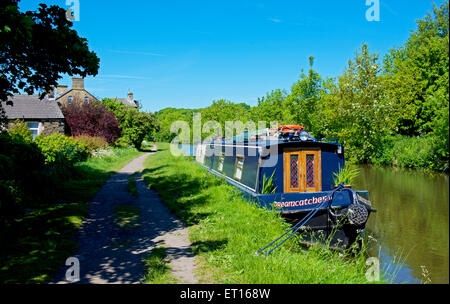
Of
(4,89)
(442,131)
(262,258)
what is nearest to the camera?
(442,131)

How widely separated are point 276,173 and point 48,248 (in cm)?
578

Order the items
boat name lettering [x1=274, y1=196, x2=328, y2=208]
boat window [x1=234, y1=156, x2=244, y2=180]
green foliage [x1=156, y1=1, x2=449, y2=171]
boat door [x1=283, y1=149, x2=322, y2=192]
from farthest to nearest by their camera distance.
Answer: boat window [x1=234, y1=156, x2=244, y2=180] → boat door [x1=283, y1=149, x2=322, y2=192] → boat name lettering [x1=274, y1=196, x2=328, y2=208] → green foliage [x1=156, y1=1, x2=449, y2=171]

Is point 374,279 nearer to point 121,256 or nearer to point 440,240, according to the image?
point 440,240

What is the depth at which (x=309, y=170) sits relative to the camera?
8.75 meters

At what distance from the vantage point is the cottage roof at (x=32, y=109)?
81.7ft

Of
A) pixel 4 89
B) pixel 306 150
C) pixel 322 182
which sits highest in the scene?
pixel 4 89

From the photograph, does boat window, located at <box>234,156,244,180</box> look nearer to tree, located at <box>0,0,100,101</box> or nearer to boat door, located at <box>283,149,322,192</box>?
boat door, located at <box>283,149,322,192</box>

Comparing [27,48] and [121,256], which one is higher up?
[27,48]

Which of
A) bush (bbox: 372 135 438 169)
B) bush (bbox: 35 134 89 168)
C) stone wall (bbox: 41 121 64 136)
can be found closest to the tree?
bush (bbox: 35 134 89 168)

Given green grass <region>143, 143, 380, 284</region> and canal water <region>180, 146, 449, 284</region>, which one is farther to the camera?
green grass <region>143, 143, 380, 284</region>

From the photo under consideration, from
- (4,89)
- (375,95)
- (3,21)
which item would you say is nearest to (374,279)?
(3,21)

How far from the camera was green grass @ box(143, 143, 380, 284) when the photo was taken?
13.8 feet

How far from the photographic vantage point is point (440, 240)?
7.17 ft

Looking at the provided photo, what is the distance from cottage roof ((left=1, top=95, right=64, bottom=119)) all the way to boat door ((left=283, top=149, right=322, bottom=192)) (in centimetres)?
2373
